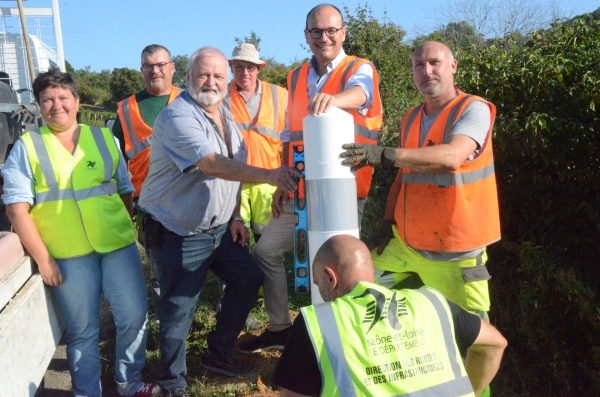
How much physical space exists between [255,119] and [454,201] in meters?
2.18

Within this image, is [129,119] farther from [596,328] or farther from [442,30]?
[442,30]

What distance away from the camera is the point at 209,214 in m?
3.67

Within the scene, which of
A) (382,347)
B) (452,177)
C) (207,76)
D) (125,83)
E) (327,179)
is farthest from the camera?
(125,83)

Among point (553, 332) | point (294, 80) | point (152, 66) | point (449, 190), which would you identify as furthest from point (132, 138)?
point (553, 332)

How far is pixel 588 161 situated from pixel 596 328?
1099 mm

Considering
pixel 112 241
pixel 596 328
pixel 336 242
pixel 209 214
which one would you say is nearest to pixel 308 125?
pixel 336 242

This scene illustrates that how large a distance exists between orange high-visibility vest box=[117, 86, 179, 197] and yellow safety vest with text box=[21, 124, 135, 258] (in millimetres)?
1202

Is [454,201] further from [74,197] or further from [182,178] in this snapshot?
[74,197]

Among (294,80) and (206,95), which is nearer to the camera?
(206,95)

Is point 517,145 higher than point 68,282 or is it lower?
higher

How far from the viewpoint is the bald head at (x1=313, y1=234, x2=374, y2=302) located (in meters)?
2.07

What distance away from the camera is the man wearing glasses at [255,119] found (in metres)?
4.67

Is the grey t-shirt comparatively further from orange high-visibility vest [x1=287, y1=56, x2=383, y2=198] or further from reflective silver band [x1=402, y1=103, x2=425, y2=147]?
orange high-visibility vest [x1=287, y1=56, x2=383, y2=198]

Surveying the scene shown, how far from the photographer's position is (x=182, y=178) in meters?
3.60
